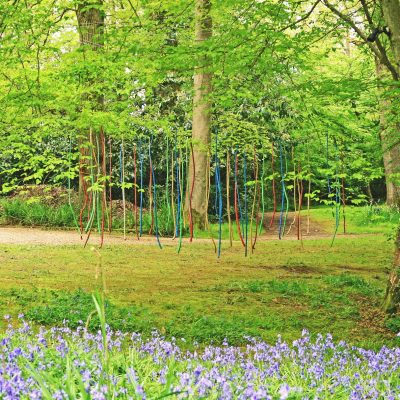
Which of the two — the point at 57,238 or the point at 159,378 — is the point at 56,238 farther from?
the point at 159,378

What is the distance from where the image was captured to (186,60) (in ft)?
26.0

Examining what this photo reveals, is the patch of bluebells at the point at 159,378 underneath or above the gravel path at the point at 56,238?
underneath

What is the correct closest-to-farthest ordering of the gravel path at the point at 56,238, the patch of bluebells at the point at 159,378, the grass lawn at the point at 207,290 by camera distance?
the patch of bluebells at the point at 159,378
the grass lawn at the point at 207,290
the gravel path at the point at 56,238

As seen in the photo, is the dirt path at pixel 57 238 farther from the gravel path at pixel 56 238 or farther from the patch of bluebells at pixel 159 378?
the patch of bluebells at pixel 159 378

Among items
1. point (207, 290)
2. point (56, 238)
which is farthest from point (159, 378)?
point (56, 238)

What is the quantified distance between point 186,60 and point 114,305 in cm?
327

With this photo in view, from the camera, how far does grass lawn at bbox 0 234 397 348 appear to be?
6.01 meters

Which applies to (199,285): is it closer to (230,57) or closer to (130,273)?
(130,273)

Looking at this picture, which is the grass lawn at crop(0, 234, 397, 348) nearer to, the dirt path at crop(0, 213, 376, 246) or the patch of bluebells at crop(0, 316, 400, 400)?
the dirt path at crop(0, 213, 376, 246)

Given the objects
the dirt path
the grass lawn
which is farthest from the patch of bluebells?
the dirt path

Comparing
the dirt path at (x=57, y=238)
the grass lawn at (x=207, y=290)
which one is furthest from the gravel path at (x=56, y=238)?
the grass lawn at (x=207, y=290)

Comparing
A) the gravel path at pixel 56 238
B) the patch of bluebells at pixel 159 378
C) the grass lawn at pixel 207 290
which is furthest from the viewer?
the gravel path at pixel 56 238

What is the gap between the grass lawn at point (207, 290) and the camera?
19.7ft

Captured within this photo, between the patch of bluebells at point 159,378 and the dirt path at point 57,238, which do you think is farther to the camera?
the dirt path at point 57,238
